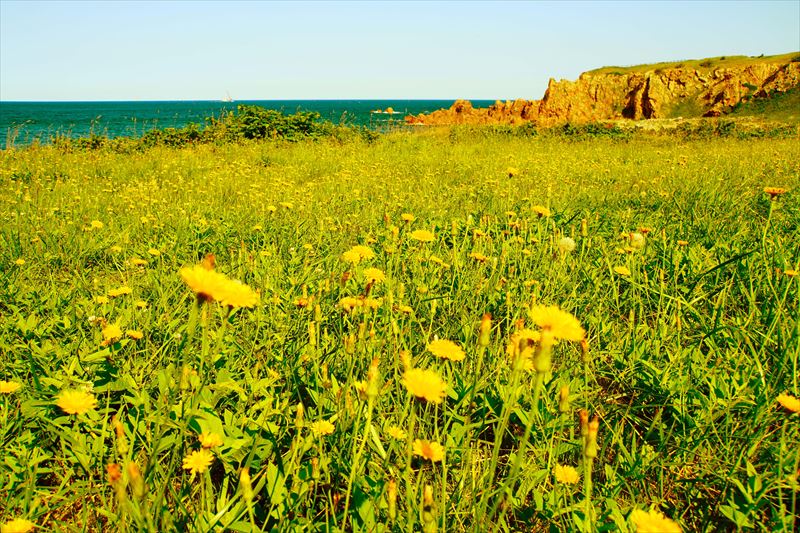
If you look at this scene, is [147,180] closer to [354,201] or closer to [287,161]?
[287,161]

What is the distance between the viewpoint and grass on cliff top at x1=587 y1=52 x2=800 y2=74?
24688mm

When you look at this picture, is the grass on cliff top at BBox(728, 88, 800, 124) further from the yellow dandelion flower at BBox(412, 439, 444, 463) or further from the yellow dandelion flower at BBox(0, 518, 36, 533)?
the yellow dandelion flower at BBox(0, 518, 36, 533)

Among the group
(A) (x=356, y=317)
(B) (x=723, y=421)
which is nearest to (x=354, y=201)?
(A) (x=356, y=317)

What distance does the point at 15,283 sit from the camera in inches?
88.7

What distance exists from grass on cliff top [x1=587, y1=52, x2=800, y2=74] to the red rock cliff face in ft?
5.73

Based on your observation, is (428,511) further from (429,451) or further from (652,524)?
(652,524)

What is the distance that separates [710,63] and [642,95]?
6.05 m

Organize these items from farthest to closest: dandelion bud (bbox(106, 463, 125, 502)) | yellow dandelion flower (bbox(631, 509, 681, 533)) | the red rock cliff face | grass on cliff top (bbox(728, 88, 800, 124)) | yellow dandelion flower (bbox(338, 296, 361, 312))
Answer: the red rock cliff face, grass on cliff top (bbox(728, 88, 800, 124)), yellow dandelion flower (bbox(338, 296, 361, 312)), yellow dandelion flower (bbox(631, 509, 681, 533)), dandelion bud (bbox(106, 463, 125, 502))

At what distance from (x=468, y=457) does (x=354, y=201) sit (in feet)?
10.6

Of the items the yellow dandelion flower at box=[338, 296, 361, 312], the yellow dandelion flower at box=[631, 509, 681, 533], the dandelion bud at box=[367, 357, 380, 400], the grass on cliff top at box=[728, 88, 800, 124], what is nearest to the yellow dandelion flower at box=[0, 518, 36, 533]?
the dandelion bud at box=[367, 357, 380, 400]

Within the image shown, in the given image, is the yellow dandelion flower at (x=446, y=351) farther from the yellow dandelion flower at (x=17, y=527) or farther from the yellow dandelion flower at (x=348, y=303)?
the yellow dandelion flower at (x=17, y=527)

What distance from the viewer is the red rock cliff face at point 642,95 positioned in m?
22.3

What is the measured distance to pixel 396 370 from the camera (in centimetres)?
138

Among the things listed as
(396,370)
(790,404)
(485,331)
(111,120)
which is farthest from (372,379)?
(111,120)
